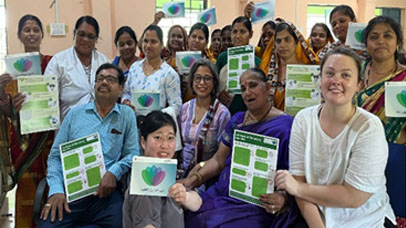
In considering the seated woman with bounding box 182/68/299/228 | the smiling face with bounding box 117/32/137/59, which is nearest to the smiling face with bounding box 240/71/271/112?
the seated woman with bounding box 182/68/299/228

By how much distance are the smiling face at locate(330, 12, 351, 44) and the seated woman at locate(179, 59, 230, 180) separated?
3.55 ft

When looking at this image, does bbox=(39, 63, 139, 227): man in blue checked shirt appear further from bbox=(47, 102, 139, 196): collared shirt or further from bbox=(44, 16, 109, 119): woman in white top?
bbox=(44, 16, 109, 119): woman in white top

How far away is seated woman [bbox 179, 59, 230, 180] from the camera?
2.62 metres

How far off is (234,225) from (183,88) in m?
1.47

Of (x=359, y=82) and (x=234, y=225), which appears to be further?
(x=234, y=225)

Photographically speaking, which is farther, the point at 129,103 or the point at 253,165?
the point at 129,103

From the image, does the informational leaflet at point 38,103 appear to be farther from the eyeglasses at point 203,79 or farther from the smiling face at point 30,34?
the eyeglasses at point 203,79

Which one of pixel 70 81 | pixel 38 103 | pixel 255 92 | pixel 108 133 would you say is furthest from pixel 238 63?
pixel 38 103

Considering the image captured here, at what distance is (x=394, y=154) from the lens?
76.0 inches

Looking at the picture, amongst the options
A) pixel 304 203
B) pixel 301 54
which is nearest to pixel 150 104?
pixel 301 54

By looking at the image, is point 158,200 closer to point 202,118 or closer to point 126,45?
point 202,118

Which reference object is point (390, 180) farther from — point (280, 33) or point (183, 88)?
point (183, 88)

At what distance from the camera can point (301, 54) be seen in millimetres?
2693

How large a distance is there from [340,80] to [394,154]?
2.00 feet
